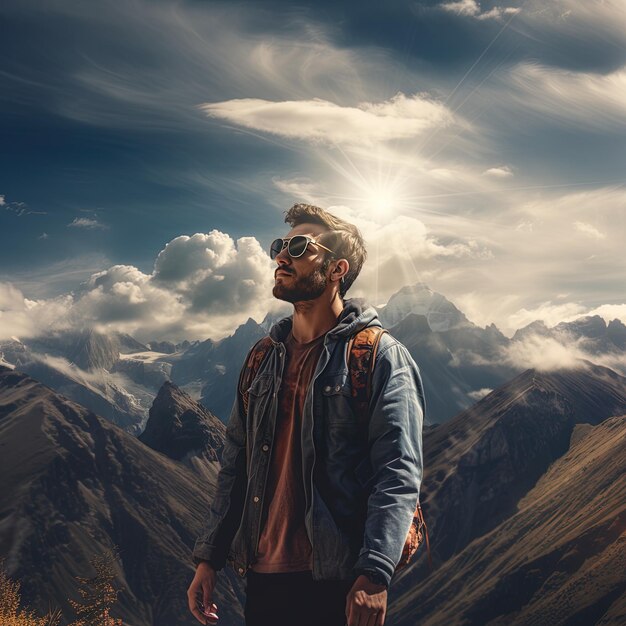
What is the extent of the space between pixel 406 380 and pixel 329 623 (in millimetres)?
2031

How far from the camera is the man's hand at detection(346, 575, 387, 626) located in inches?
180

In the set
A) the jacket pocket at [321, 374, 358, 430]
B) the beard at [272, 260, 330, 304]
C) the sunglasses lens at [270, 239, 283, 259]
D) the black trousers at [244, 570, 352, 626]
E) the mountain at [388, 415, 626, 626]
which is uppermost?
the sunglasses lens at [270, 239, 283, 259]

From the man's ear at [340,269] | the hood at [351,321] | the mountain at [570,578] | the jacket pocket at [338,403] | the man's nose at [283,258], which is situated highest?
the man's nose at [283,258]

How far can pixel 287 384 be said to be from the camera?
5.94 meters

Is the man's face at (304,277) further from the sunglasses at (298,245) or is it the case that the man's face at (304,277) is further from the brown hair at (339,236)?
the brown hair at (339,236)

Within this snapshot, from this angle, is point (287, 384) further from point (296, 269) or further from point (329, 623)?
point (329, 623)

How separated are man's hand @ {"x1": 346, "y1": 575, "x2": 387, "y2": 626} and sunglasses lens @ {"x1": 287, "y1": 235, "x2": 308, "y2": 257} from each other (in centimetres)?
280

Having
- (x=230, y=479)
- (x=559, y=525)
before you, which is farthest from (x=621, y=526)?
(x=230, y=479)

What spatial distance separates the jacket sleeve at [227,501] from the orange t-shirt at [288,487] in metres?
0.55

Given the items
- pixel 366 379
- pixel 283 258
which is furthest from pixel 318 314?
pixel 366 379

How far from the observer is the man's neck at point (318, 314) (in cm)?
611

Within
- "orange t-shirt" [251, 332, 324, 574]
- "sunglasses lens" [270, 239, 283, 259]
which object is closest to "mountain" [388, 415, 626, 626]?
"orange t-shirt" [251, 332, 324, 574]

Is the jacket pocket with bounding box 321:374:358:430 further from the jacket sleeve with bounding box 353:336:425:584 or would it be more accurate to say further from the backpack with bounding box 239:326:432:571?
the jacket sleeve with bounding box 353:336:425:584

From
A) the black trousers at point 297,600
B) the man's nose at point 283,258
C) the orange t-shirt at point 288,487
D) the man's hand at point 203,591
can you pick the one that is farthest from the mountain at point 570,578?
the man's nose at point 283,258
